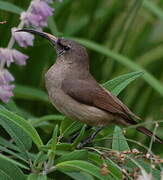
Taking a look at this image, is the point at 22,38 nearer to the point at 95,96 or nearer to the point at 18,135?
the point at 18,135

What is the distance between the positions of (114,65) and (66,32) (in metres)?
0.53

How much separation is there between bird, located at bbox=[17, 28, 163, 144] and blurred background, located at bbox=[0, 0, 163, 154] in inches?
40.9

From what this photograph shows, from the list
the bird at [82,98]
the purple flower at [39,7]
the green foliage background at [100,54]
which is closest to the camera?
the purple flower at [39,7]

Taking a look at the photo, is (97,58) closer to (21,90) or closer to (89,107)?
(21,90)

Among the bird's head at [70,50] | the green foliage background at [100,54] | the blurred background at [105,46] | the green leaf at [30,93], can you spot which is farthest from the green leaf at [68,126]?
the green leaf at [30,93]

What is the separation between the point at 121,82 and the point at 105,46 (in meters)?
2.44

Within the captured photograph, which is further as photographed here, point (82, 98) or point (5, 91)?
point (82, 98)

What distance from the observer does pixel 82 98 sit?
117 inches

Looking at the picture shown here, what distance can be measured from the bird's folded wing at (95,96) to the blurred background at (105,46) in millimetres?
1117

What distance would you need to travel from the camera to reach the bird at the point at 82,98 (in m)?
2.87

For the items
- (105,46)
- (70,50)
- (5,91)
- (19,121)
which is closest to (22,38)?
(5,91)

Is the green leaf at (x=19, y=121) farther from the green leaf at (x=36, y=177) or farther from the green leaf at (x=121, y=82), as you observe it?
the green leaf at (x=121, y=82)

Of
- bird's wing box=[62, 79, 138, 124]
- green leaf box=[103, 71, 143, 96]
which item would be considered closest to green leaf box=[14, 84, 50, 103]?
bird's wing box=[62, 79, 138, 124]

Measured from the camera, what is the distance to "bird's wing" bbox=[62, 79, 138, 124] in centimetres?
287
